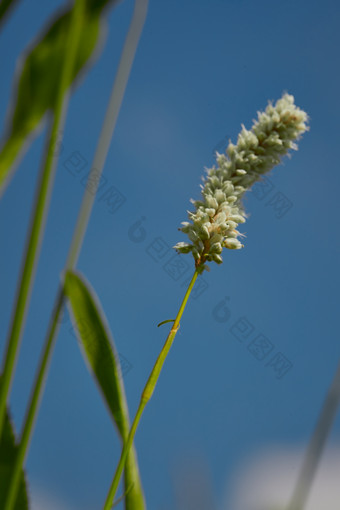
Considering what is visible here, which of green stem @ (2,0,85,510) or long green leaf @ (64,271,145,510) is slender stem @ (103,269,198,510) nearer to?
long green leaf @ (64,271,145,510)

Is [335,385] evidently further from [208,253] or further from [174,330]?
[208,253]

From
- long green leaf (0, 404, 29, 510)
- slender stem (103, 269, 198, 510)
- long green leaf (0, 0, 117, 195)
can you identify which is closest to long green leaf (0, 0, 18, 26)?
long green leaf (0, 0, 117, 195)

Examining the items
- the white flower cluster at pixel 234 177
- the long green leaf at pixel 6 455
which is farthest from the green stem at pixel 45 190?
the white flower cluster at pixel 234 177

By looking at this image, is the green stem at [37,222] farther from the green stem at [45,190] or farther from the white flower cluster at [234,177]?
the white flower cluster at [234,177]

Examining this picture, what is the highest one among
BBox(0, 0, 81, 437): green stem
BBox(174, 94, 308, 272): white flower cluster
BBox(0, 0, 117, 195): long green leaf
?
BBox(174, 94, 308, 272): white flower cluster

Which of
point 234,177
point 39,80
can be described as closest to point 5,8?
point 39,80

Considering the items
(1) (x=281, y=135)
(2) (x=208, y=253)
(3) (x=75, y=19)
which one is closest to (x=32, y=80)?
(3) (x=75, y=19)
